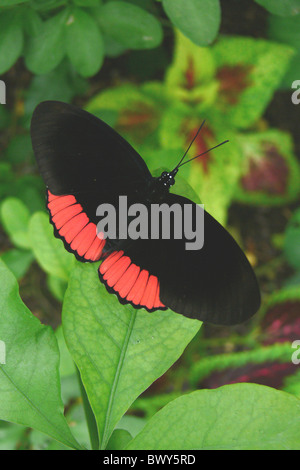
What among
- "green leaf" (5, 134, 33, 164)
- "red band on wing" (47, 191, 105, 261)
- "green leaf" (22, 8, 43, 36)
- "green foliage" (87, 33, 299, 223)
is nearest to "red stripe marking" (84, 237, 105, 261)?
"red band on wing" (47, 191, 105, 261)

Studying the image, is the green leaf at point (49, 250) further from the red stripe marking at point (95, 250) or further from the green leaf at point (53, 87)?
the green leaf at point (53, 87)

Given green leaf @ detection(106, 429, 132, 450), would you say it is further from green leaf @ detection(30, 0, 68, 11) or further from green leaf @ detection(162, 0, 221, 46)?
green leaf @ detection(30, 0, 68, 11)

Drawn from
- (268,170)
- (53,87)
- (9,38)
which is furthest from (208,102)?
(9,38)

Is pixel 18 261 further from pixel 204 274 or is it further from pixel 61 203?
pixel 204 274

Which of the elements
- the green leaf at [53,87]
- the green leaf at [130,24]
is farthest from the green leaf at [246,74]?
the green leaf at [130,24]

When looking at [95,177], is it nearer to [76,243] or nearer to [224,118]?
[76,243]

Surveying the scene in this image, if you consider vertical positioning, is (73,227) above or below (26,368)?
above
